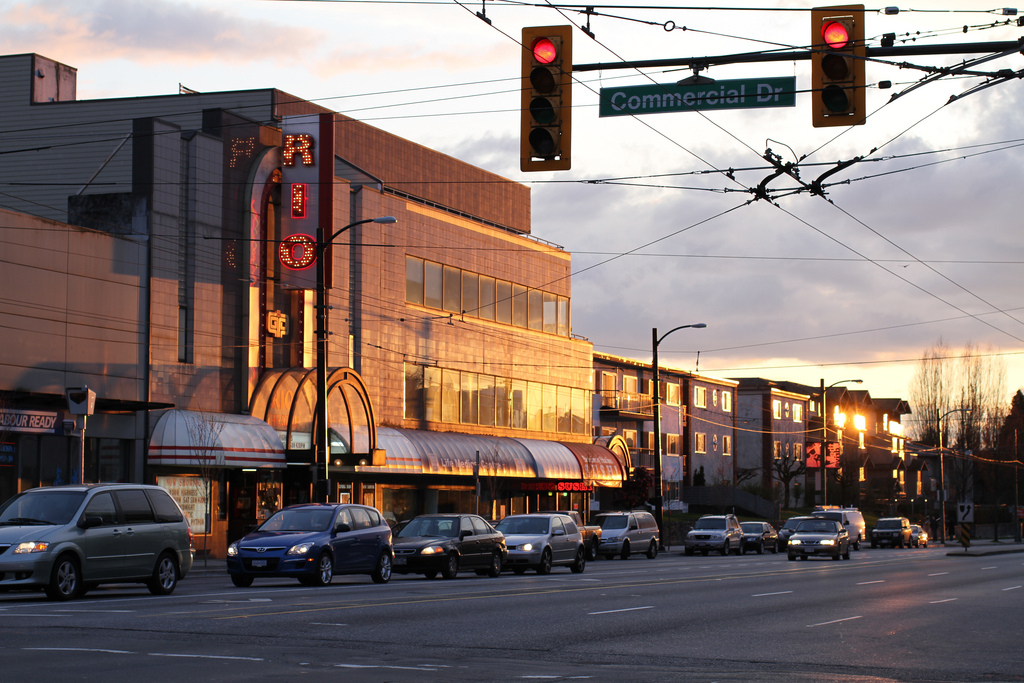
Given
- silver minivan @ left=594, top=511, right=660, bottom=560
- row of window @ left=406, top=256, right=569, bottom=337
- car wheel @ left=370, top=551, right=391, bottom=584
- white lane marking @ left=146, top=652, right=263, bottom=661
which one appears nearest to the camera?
white lane marking @ left=146, top=652, right=263, bottom=661

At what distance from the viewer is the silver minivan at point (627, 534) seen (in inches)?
1689

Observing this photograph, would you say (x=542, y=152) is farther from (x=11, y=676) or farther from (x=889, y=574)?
(x=889, y=574)

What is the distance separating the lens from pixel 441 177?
54906mm

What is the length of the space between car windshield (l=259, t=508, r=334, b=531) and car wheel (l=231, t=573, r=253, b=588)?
999 mm

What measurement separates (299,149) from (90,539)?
871 inches

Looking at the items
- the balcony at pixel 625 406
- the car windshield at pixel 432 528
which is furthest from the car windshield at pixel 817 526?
the balcony at pixel 625 406

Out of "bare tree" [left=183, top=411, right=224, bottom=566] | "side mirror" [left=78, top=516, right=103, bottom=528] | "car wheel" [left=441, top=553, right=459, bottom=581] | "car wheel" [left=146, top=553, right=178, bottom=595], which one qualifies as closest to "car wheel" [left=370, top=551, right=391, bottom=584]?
"car wheel" [left=441, top=553, right=459, bottom=581]

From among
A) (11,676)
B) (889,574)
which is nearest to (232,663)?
(11,676)

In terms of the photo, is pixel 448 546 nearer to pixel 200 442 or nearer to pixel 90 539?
pixel 200 442

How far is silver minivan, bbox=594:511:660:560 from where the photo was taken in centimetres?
4291

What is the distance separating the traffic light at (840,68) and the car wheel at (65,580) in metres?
12.1

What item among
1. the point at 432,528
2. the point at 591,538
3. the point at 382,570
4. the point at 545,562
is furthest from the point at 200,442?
the point at 591,538

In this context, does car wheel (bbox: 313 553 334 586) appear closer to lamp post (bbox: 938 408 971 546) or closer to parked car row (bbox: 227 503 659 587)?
parked car row (bbox: 227 503 659 587)

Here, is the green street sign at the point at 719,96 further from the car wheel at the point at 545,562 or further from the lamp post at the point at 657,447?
the lamp post at the point at 657,447
